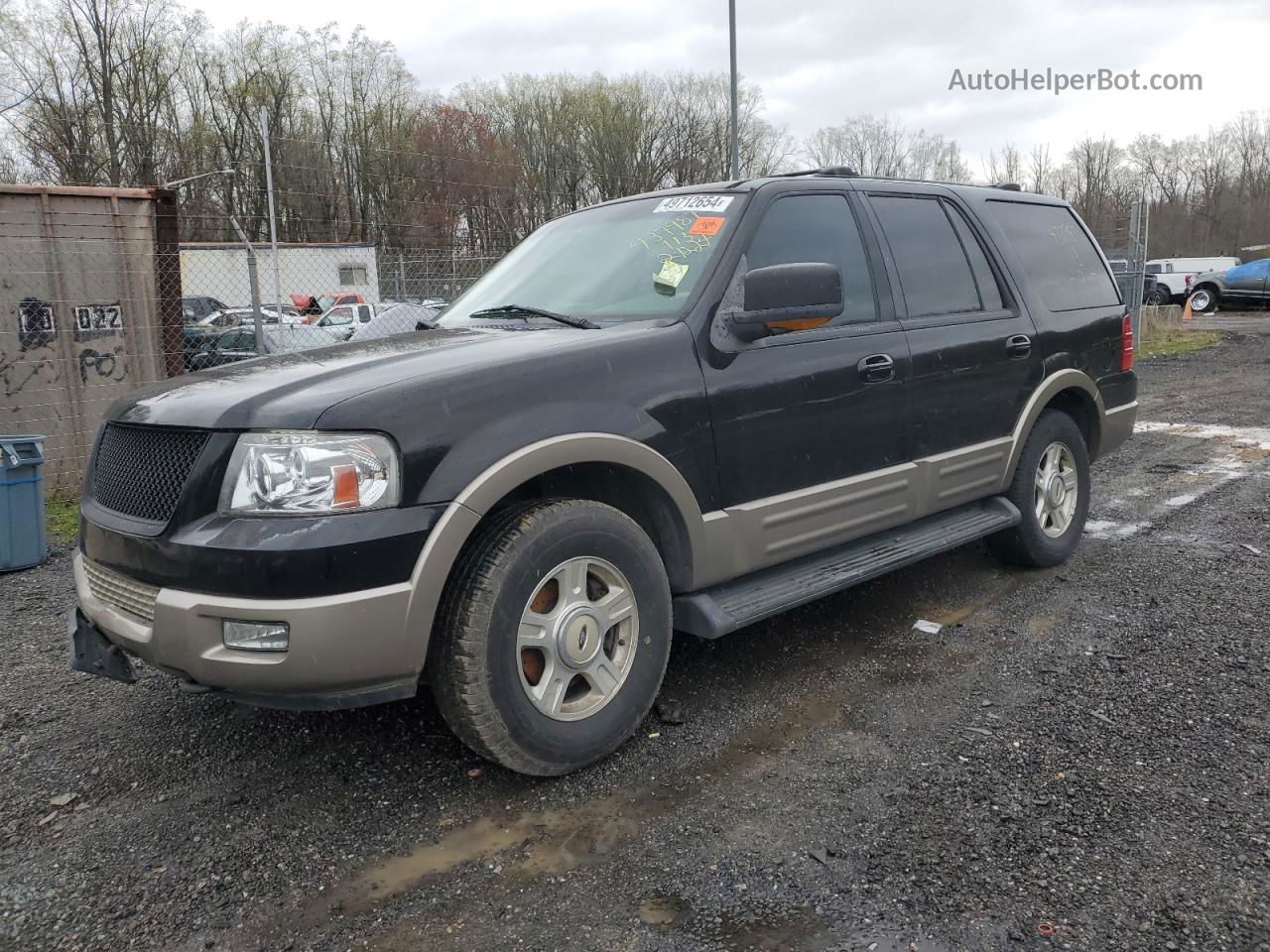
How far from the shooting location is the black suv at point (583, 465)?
261 centimetres

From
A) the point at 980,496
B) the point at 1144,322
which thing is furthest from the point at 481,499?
the point at 1144,322

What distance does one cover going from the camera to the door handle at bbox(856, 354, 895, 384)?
3.92 m

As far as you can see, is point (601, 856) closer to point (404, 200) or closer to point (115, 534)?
Result: point (115, 534)

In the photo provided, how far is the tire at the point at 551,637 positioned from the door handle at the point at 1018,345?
244 centimetres

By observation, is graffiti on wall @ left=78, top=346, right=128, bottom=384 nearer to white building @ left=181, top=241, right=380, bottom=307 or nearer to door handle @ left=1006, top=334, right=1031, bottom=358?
door handle @ left=1006, top=334, right=1031, bottom=358

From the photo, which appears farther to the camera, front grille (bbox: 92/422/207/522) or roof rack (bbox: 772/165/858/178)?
roof rack (bbox: 772/165/858/178)

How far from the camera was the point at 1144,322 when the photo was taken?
70.0 feet

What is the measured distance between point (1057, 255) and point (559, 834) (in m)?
4.21

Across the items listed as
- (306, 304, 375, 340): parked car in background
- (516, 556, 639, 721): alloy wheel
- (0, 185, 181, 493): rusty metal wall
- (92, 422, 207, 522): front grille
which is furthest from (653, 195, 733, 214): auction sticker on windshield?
(306, 304, 375, 340): parked car in background

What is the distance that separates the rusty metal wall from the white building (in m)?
24.3

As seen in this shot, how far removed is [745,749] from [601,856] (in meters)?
0.77

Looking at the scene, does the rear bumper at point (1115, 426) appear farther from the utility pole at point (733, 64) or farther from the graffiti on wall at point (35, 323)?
the utility pole at point (733, 64)

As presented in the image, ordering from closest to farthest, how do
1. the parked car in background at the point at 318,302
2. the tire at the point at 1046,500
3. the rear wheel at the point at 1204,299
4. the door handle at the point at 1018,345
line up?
the door handle at the point at 1018,345
the tire at the point at 1046,500
the parked car in background at the point at 318,302
the rear wheel at the point at 1204,299

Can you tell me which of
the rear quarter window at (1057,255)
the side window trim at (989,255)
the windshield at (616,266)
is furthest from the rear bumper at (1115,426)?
the windshield at (616,266)
